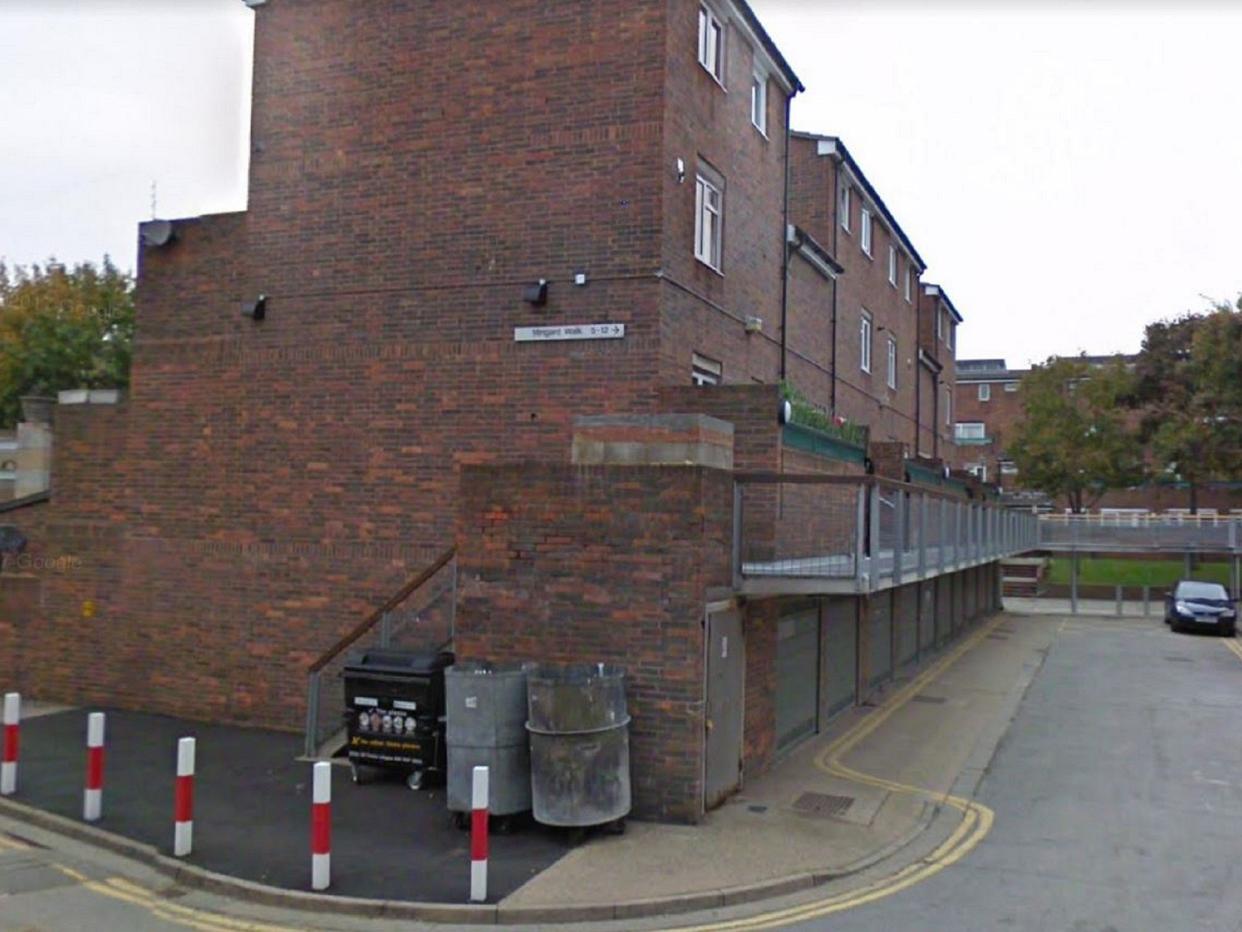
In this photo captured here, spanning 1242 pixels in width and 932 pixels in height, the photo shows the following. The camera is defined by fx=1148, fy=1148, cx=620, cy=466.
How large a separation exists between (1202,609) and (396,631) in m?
27.5

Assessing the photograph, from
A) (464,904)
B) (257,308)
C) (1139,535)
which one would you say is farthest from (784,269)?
(1139,535)

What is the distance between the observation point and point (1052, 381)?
172ft

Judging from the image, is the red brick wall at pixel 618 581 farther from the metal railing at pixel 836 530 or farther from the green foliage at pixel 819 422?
the green foliage at pixel 819 422

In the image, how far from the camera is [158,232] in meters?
15.0

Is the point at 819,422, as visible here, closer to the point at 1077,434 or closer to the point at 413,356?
the point at 413,356

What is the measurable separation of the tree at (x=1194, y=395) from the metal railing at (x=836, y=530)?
32177mm

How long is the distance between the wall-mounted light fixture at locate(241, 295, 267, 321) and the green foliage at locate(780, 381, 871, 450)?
6581 mm

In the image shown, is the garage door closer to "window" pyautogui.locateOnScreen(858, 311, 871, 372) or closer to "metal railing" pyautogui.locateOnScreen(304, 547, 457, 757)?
"metal railing" pyautogui.locateOnScreen(304, 547, 457, 757)

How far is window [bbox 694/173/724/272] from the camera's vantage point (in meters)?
14.2

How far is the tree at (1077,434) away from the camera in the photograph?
165ft

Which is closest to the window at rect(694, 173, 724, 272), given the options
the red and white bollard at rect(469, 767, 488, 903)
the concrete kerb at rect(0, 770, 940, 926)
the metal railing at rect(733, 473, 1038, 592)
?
the metal railing at rect(733, 473, 1038, 592)

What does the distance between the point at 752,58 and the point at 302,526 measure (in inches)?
357

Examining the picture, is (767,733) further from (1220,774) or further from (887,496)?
(1220,774)

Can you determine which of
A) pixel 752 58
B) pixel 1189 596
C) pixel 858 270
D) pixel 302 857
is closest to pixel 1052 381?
pixel 1189 596
